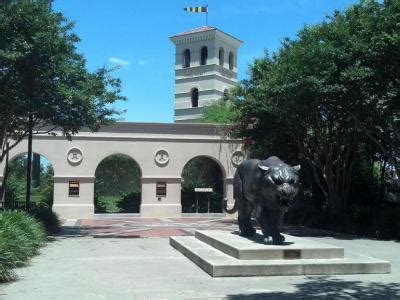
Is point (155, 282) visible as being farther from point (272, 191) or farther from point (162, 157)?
point (162, 157)

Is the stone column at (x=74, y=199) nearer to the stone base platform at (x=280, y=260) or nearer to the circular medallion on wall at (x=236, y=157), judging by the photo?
the circular medallion on wall at (x=236, y=157)

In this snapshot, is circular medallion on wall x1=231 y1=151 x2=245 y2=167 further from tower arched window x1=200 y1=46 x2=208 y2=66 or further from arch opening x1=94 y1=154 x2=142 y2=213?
tower arched window x1=200 y1=46 x2=208 y2=66

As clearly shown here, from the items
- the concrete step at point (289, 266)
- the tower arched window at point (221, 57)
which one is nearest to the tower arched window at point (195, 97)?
the tower arched window at point (221, 57)

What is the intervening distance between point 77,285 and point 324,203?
68.7 feet

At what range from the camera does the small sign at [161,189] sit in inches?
1228

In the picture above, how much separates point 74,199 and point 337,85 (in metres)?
17.9

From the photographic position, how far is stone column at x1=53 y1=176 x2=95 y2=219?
2986cm

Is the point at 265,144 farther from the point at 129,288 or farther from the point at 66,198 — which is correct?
the point at 129,288

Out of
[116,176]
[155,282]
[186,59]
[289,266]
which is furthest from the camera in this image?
[186,59]

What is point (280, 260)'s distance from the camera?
1050cm

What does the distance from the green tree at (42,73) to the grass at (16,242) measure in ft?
13.9

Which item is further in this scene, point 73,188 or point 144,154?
point 144,154

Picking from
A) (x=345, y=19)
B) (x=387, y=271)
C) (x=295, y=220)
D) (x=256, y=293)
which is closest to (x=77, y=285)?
(x=256, y=293)

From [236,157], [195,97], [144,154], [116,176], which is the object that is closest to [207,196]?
[236,157]
